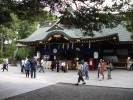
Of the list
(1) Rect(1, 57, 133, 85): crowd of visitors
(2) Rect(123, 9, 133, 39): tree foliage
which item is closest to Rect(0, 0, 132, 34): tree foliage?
(2) Rect(123, 9, 133, 39): tree foliage

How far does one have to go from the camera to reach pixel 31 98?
18953 mm

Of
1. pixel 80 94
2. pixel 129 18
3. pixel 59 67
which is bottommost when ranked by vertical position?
pixel 80 94

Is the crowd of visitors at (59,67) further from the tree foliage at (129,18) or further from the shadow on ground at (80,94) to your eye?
the tree foliage at (129,18)

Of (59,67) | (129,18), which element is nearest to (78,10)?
(129,18)

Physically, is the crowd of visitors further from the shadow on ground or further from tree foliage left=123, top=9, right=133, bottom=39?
tree foliage left=123, top=9, right=133, bottom=39

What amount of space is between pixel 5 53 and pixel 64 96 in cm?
3827

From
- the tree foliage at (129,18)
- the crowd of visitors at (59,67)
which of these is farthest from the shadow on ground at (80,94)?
the tree foliage at (129,18)

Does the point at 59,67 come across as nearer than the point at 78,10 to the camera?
No

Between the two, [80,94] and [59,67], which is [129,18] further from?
[59,67]

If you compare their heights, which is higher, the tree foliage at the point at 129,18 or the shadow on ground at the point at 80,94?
the tree foliage at the point at 129,18

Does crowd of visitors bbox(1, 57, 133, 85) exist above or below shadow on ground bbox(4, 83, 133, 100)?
above

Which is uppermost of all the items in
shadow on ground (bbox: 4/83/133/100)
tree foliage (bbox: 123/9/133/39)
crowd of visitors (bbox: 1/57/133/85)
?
tree foliage (bbox: 123/9/133/39)

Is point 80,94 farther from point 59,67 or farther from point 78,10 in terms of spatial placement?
point 59,67

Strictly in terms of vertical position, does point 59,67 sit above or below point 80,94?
above
